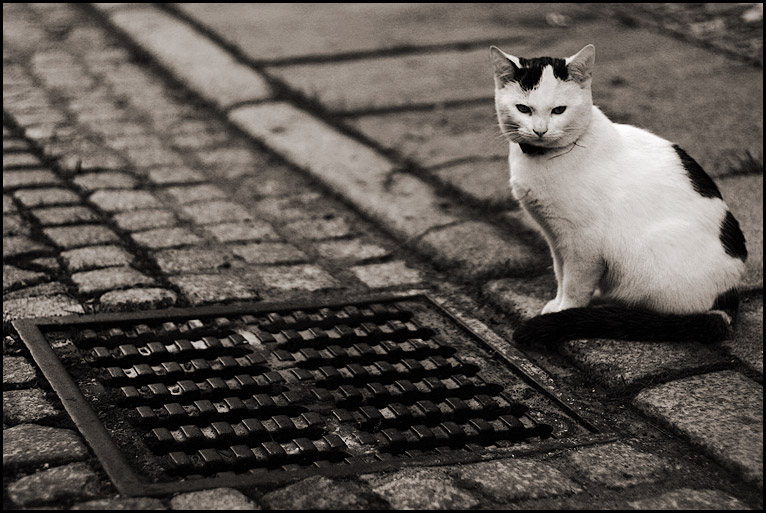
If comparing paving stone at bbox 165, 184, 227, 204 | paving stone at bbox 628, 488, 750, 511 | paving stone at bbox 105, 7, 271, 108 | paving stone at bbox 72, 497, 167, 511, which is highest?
paving stone at bbox 105, 7, 271, 108

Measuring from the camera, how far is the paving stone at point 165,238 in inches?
131

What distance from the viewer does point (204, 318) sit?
2896 mm

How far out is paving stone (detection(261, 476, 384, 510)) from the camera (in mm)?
2037

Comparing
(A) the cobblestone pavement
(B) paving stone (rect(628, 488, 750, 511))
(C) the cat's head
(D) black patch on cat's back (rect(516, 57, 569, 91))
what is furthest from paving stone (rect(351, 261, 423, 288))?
(B) paving stone (rect(628, 488, 750, 511))

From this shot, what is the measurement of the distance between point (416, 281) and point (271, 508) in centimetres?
133

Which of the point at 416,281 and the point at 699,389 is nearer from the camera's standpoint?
the point at 699,389

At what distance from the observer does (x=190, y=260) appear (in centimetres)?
324

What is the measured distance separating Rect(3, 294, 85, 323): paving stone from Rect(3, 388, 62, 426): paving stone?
418mm

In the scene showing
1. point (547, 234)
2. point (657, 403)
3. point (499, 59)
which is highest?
point (499, 59)

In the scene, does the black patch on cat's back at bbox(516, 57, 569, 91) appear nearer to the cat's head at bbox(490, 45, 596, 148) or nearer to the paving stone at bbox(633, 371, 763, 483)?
the cat's head at bbox(490, 45, 596, 148)

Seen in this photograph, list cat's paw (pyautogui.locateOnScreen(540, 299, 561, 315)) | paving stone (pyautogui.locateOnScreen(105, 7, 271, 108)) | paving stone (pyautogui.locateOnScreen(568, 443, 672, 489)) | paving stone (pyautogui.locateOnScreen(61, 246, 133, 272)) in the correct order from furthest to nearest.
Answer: paving stone (pyautogui.locateOnScreen(105, 7, 271, 108)) → paving stone (pyautogui.locateOnScreen(61, 246, 133, 272)) → cat's paw (pyautogui.locateOnScreen(540, 299, 561, 315)) → paving stone (pyautogui.locateOnScreen(568, 443, 672, 489))

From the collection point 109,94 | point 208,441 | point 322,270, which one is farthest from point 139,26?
point 208,441

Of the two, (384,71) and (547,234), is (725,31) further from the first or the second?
(547,234)

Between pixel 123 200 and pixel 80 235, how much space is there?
0.35 m
